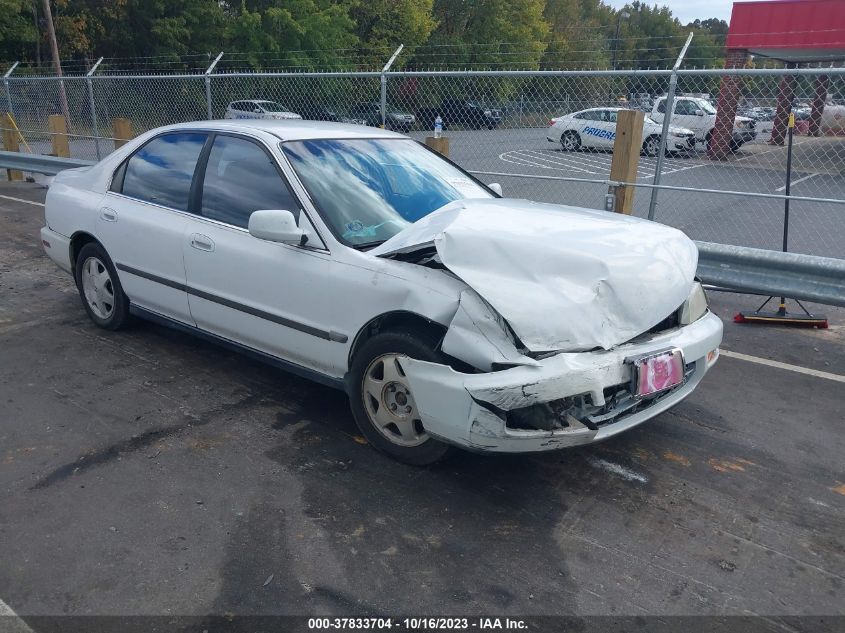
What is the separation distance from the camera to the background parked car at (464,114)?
1003 centimetres

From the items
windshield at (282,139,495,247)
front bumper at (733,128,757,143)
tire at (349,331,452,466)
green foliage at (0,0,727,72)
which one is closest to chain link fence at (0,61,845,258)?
front bumper at (733,128,757,143)

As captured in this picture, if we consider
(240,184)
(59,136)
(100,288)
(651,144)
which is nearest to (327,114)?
(59,136)

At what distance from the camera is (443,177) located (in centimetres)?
463

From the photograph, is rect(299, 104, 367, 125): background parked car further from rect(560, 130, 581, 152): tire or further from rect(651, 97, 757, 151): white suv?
rect(651, 97, 757, 151): white suv

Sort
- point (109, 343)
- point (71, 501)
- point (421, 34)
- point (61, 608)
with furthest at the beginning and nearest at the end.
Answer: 1. point (421, 34)
2. point (109, 343)
3. point (71, 501)
4. point (61, 608)

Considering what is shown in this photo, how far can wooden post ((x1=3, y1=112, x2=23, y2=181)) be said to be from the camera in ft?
45.2

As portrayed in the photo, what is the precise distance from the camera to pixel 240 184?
167 inches

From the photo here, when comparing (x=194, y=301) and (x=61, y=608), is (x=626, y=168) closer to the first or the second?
(x=194, y=301)

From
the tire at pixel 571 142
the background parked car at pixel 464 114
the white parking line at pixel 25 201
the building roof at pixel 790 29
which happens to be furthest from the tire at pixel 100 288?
the building roof at pixel 790 29

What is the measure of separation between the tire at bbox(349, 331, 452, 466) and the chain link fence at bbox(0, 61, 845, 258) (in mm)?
5404

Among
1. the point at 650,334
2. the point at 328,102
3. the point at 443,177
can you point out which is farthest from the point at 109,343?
the point at 328,102

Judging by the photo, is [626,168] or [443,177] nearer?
[443,177]

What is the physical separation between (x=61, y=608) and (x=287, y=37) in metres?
37.1

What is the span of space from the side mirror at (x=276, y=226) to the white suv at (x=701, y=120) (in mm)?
8509
